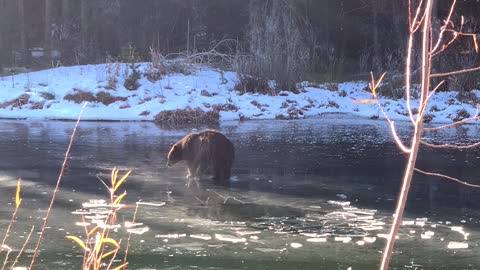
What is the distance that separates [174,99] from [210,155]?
971 centimetres

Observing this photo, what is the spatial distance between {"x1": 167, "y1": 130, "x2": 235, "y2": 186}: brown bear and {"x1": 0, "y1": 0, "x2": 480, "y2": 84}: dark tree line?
607 inches

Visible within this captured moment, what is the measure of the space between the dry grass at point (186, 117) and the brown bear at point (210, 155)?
7.30 m

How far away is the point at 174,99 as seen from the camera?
1933 cm

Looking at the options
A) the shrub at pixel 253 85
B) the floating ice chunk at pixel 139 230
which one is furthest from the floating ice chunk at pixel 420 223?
the shrub at pixel 253 85

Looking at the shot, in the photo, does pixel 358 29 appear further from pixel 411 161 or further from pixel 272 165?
pixel 411 161

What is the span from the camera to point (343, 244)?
6.62 m

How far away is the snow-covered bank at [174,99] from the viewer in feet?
60.8

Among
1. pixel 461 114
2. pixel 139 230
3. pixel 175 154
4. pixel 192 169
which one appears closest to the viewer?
pixel 139 230

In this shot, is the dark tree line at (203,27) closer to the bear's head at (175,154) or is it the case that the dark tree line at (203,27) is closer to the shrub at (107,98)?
the shrub at (107,98)

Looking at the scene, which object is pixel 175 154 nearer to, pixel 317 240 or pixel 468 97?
pixel 317 240

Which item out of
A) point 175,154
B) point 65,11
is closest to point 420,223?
point 175,154

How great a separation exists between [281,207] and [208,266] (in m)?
2.51

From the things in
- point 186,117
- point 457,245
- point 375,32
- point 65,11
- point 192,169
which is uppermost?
point 65,11

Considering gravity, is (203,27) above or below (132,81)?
above
